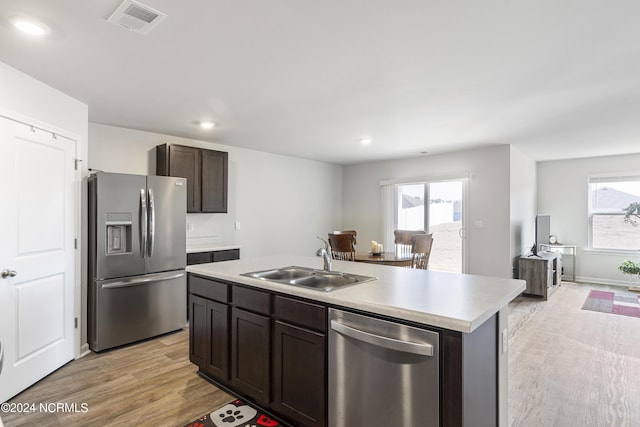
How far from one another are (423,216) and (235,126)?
151 inches

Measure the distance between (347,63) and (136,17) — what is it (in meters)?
1.33

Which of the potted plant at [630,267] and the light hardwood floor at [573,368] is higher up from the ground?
the potted plant at [630,267]

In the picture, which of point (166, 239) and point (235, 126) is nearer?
point (166, 239)

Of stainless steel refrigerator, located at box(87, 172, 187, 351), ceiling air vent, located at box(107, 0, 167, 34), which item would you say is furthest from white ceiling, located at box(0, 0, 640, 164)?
stainless steel refrigerator, located at box(87, 172, 187, 351)

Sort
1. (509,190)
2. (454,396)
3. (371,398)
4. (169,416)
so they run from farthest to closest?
(509,190)
(169,416)
(371,398)
(454,396)

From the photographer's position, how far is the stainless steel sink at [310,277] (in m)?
2.32

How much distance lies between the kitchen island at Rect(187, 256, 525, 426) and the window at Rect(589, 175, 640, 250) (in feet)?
19.8

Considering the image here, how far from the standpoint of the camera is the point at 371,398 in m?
1.67

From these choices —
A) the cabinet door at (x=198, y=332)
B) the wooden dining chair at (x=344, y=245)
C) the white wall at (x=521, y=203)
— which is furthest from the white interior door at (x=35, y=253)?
the white wall at (x=521, y=203)

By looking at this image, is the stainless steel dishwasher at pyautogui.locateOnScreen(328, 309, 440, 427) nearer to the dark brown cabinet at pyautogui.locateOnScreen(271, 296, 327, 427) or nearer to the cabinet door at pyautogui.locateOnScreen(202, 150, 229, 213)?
the dark brown cabinet at pyautogui.locateOnScreen(271, 296, 327, 427)

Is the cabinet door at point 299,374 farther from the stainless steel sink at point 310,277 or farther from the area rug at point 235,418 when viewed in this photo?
the stainless steel sink at point 310,277

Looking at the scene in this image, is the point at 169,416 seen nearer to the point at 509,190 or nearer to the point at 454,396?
the point at 454,396

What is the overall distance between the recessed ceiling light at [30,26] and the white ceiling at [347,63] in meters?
0.05

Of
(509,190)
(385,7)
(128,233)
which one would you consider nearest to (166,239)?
(128,233)
